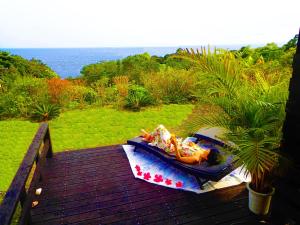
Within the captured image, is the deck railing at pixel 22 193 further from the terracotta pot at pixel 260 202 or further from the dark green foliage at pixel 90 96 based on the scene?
the dark green foliage at pixel 90 96

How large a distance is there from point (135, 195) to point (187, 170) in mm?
990

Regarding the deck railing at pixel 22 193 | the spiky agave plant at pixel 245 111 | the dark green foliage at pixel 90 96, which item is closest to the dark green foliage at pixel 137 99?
the dark green foliage at pixel 90 96

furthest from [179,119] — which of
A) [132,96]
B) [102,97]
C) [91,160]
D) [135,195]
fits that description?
[135,195]

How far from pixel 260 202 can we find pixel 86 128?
6408 millimetres

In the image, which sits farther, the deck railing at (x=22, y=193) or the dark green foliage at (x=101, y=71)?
the dark green foliage at (x=101, y=71)

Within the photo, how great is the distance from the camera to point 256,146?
3.35 meters

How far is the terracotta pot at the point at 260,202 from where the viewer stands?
4004mm

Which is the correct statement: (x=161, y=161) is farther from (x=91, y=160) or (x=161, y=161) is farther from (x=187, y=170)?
(x=91, y=160)

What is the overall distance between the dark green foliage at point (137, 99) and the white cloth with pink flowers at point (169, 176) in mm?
5299

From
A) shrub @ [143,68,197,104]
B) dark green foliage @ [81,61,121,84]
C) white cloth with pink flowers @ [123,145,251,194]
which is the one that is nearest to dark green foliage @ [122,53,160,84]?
dark green foliage @ [81,61,121,84]

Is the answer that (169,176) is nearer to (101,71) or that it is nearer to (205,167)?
(205,167)

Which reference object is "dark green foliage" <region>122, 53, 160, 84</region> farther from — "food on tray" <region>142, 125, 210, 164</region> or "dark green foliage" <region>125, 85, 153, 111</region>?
"food on tray" <region>142, 125, 210, 164</region>

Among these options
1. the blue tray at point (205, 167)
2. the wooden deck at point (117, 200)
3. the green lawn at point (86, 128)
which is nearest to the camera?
the wooden deck at point (117, 200)

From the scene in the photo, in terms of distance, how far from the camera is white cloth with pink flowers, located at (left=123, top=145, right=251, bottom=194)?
491cm
